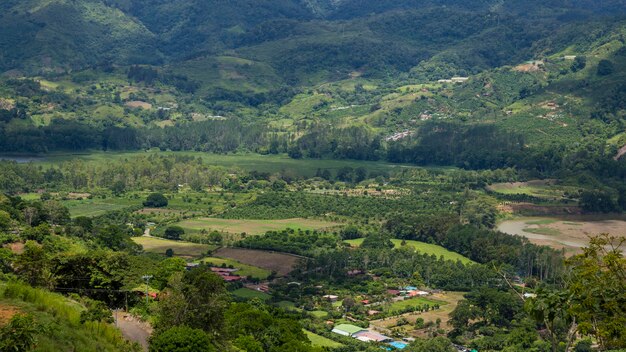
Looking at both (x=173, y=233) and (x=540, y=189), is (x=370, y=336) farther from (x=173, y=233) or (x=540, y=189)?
(x=540, y=189)

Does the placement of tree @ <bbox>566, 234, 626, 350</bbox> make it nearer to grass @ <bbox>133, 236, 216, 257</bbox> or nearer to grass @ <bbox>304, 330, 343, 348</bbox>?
grass @ <bbox>304, 330, 343, 348</bbox>

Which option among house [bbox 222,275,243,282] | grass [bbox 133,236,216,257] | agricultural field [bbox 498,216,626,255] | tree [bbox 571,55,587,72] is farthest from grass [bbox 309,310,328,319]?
tree [bbox 571,55,587,72]

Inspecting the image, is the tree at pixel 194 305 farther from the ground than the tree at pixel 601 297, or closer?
closer

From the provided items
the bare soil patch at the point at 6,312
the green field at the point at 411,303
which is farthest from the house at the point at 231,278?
the bare soil patch at the point at 6,312

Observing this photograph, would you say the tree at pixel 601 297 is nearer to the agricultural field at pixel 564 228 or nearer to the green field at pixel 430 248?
the green field at pixel 430 248

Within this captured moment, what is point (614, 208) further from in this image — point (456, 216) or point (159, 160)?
point (159, 160)

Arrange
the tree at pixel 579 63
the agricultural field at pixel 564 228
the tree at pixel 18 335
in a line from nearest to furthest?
the tree at pixel 18 335 < the agricultural field at pixel 564 228 < the tree at pixel 579 63
